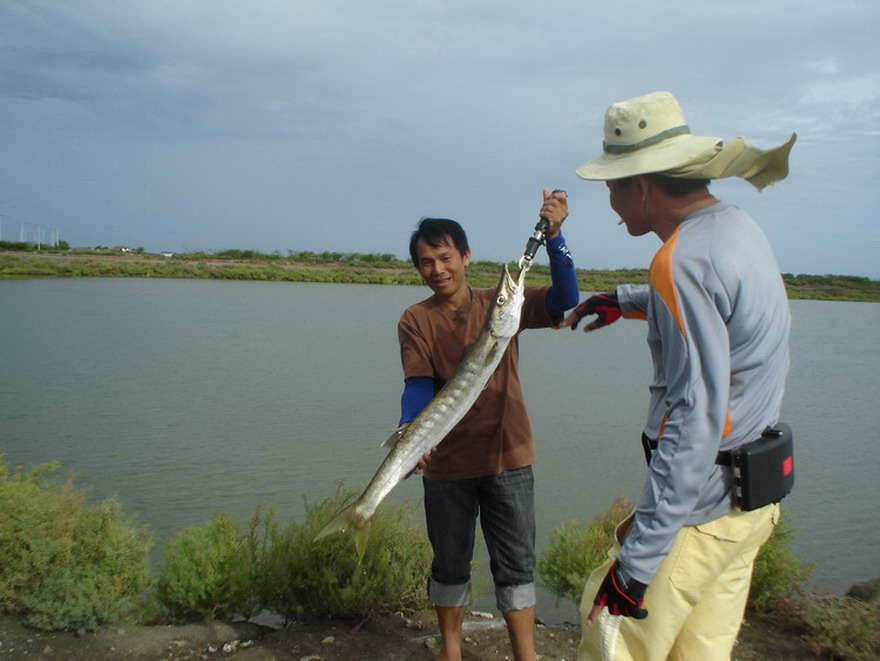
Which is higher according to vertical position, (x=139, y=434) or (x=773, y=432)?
(x=773, y=432)

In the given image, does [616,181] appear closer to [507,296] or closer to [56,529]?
[507,296]

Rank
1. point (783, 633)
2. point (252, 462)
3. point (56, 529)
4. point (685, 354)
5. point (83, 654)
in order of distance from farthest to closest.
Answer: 1. point (252, 462)
2. point (783, 633)
3. point (56, 529)
4. point (83, 654)
5. point (685, 354)

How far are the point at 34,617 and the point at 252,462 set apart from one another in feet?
15.2

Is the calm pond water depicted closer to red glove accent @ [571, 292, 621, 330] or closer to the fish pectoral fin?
the fish pectoral fin

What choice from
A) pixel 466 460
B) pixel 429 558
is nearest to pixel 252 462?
pixel 429 558

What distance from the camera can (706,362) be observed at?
2051mm

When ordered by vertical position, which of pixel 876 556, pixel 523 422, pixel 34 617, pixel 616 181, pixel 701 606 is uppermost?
pixel 616 181

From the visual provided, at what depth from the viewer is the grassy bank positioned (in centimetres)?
4609

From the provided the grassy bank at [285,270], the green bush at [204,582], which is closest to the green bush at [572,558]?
the green bush at [204,582]

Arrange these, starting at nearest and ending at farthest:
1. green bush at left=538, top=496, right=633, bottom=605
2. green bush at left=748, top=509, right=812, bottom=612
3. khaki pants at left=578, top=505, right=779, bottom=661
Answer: khaki pants at left=578, top=505, right=779, bottom=661 < green bush at left=748, top=509, right=812, bottom=612 < green bush at left=538, top=496, right=633, bottom=605

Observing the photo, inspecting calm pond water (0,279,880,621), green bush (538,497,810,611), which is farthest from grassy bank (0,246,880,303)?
green bush (538,497,810,611)

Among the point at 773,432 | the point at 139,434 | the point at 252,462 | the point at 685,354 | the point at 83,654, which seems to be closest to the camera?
the point at 685,354

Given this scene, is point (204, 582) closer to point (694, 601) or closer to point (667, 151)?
point (694, 601)

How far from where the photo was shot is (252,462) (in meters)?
8.61
